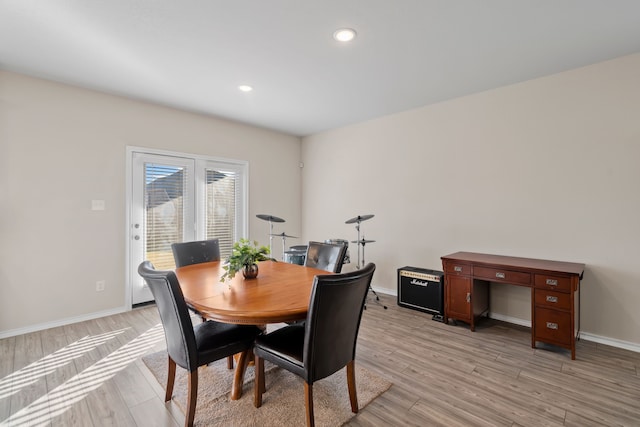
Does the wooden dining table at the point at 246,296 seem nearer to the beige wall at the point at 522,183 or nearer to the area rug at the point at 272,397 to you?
the area rug at the point at 272,397

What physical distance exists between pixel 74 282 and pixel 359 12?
12.9ft

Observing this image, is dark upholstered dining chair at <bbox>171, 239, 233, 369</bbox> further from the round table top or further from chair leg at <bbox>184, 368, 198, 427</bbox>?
chair leg at <bbox>184, 368, 198, 427</bbox>

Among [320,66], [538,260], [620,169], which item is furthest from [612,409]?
[320,66]

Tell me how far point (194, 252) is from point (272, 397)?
164 cm

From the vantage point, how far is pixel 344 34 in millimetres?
2314

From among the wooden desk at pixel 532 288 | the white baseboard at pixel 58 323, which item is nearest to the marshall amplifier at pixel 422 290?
the wooden desk at pixel 532 288

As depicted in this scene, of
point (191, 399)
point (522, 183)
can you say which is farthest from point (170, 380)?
point (522, 183)

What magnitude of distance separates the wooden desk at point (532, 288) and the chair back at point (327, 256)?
1.30 metres

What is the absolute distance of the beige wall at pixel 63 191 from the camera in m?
2.95

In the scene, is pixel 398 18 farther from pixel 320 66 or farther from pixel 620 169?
pixel 620 169

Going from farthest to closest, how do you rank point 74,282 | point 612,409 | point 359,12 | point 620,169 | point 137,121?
point 137,121
point 74,282
point 620,169
point 359,12
point 612,409

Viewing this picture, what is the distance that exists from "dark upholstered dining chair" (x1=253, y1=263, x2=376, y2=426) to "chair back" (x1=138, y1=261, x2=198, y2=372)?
15.7 inches

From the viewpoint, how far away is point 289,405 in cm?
191

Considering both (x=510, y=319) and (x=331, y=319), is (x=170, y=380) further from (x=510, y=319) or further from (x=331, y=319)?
(x=510, y=319)
